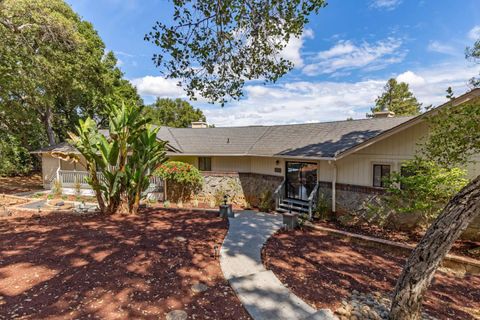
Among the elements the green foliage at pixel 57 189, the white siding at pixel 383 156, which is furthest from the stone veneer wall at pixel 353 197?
the green foliage at pixel 57 189

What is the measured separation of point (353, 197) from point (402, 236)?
2.34m

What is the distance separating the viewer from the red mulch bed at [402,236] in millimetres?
7479

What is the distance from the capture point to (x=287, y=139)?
14.9m

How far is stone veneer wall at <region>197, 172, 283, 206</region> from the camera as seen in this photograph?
14633 millimetres

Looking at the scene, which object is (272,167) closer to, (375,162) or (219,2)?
(375,162)

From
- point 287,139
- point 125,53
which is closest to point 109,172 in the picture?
point 125,53

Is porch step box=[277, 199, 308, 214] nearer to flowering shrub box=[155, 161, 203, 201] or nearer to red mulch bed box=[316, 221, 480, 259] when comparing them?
red mulch bed box=[316, 221, 480, 259]

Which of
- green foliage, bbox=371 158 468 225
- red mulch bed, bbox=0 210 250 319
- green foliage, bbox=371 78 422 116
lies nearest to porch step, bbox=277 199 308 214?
green foliage, bbox=371 158 468 225

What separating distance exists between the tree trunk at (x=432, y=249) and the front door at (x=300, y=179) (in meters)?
8.51

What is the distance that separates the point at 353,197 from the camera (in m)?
10.7

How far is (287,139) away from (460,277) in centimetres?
994

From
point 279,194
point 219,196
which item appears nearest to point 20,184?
point 219,196

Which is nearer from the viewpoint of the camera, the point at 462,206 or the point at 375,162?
the point at 462,206

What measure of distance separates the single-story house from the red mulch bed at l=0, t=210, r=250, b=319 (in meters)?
4.69
